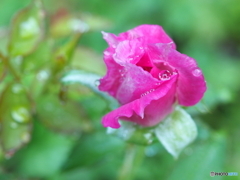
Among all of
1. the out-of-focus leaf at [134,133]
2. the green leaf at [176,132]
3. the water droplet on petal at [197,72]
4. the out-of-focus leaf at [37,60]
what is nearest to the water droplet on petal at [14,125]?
the out-of-focus leaf at [37,60]

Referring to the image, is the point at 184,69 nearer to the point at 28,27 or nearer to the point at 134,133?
the point at 134,133

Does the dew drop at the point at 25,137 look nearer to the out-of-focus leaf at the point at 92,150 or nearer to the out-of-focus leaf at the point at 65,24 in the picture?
the out-of-focus leaf at the point at 92,150

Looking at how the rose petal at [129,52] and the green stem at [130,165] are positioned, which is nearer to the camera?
the rose petal at [129,52]

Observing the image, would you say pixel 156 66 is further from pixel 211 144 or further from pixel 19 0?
pixel 19 0

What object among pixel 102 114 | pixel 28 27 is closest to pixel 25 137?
pixel 102 114

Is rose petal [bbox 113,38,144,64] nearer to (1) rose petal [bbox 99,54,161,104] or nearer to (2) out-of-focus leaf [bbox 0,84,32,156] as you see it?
(1) rose petal [bbox 99,54,161,104]

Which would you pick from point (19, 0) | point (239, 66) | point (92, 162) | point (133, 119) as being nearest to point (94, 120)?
point (92, 162)
